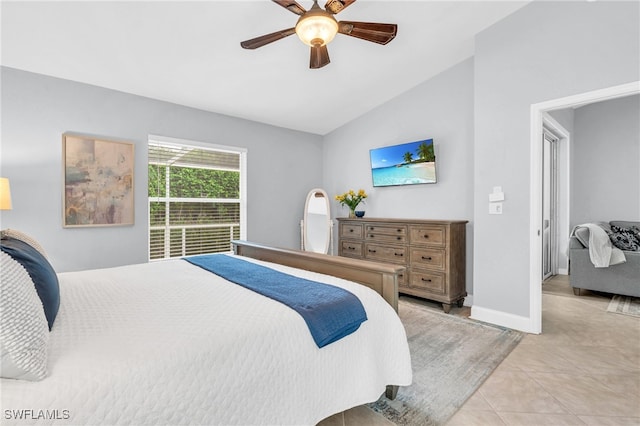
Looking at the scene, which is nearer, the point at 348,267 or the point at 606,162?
the point at 348,267

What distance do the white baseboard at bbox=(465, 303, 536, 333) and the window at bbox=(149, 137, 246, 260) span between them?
3.06 metres

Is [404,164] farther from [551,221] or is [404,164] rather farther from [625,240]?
[625,240]

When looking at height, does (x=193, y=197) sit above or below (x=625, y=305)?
above

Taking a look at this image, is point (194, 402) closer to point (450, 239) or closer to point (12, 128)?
point (450, 239)

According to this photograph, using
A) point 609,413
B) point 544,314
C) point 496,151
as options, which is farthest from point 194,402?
point 544,314

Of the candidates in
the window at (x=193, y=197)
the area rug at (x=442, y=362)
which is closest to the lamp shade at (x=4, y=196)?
the window at (x=193, y=197)

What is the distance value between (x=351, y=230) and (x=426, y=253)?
45.0 inches

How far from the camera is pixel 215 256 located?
265 cm

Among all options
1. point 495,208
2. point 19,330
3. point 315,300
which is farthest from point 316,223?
point 19,330

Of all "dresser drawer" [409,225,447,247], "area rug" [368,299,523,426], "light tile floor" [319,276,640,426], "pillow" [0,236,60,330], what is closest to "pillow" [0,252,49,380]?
"pillow" [0,236,60,330]

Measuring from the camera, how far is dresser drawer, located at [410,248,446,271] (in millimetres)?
3361

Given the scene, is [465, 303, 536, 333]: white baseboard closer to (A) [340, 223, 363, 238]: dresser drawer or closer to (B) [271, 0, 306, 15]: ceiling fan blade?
(A) [340, 223, 363, 238]: dresser drawer

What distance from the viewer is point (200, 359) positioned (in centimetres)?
105

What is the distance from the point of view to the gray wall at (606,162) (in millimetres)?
4469
